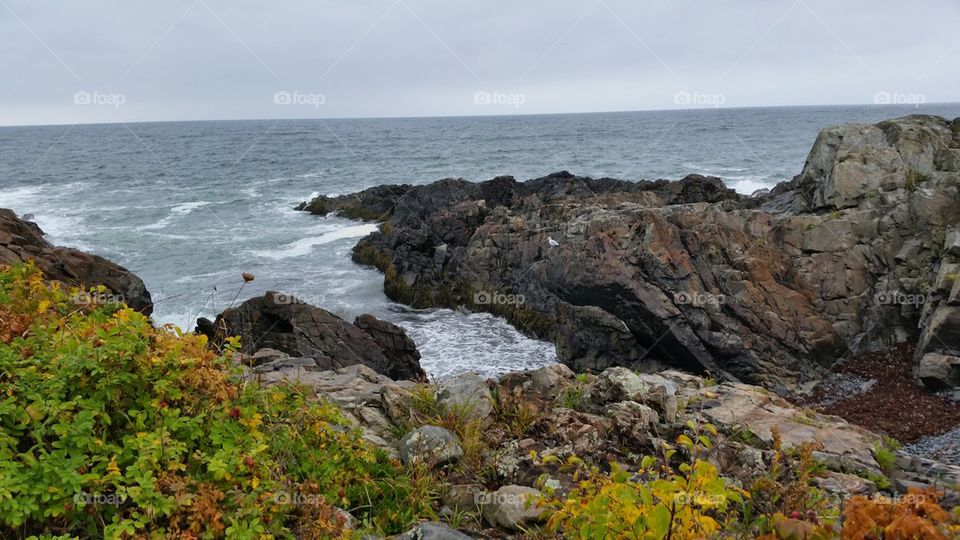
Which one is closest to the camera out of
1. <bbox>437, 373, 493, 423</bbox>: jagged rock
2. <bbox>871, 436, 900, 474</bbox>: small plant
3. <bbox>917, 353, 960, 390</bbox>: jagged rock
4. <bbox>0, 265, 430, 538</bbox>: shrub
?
<bbox>0, 265, 430, 538</bbox>: shrub

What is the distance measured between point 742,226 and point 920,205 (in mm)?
4460

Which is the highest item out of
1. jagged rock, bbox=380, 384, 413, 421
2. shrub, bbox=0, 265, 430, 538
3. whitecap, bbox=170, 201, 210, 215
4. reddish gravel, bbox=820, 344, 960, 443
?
shrub, bbox=0, 265, 430, 538

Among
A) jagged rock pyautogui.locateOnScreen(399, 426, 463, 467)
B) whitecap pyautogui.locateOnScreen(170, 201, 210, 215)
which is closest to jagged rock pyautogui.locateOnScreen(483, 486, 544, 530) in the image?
jagged rock pyautogui.locateOnScreen(399, 426, 463, 467)

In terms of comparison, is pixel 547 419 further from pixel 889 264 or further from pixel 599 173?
pixel 599 173

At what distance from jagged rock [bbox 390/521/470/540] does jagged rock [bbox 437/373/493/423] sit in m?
2.00

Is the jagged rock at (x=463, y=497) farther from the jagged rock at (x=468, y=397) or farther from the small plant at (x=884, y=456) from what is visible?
the small plant at (x=884, y=456)

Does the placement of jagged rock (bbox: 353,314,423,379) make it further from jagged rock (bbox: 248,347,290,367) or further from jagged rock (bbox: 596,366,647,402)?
jagged rock (bbox: 596,366,647,402)

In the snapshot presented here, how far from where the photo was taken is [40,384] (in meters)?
4.23

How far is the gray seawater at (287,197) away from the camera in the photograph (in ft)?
69.7

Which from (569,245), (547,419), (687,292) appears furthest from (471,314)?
(547,419)

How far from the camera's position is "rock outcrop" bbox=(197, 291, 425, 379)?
14.4 m

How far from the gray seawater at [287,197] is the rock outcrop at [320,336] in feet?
6.18

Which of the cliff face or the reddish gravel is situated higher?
the cliff face

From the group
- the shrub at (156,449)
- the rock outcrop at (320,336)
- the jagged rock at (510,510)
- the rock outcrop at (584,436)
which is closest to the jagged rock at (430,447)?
the rock outcrop at (584,436)
